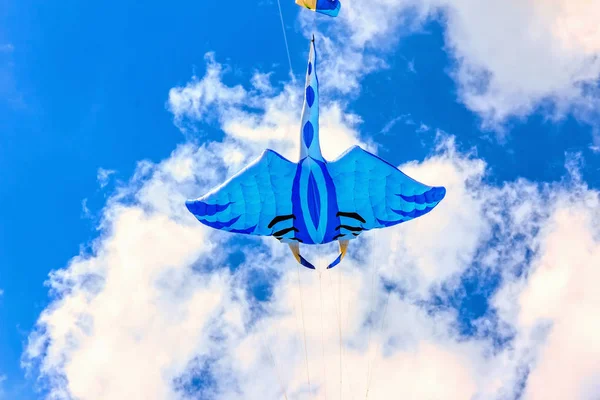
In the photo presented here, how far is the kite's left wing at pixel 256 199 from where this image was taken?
88.0 ft

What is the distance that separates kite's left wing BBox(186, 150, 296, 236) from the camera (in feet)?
88.0

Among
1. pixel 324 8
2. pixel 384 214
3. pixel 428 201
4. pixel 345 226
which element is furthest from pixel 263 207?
pixel 324 8

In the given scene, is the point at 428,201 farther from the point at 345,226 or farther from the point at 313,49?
the point at 313,49

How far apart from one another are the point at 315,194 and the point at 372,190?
2982 mm

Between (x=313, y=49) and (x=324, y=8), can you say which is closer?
(x=324, y=8)

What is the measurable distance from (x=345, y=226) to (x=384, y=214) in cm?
210

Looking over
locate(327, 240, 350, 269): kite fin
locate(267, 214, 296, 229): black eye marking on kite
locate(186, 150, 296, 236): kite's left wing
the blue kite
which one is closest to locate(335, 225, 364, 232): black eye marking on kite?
the blue kite

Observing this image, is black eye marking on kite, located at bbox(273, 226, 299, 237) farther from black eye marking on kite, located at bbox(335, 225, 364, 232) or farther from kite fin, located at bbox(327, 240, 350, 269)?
kite fin, located at bbox(327, 240, 350, 269)

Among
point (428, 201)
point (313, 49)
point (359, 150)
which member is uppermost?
point (313, 49)

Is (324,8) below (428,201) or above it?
above

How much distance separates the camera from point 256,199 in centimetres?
2745

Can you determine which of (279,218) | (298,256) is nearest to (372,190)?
(279,218)

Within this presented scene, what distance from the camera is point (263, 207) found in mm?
27625

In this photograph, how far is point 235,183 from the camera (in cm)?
2711
